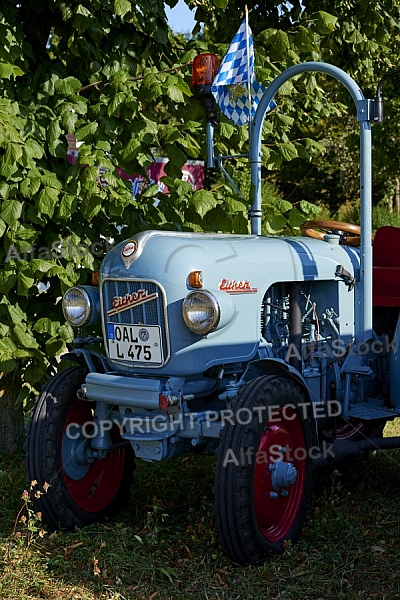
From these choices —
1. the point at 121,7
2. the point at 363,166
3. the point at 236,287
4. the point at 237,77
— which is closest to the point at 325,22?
the point at 237,77

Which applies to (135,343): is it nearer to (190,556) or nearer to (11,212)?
(190,556)

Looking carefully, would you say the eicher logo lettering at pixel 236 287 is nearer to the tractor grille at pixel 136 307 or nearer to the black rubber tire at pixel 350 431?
the tractor grille at pixel 136 307

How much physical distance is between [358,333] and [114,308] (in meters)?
1.35

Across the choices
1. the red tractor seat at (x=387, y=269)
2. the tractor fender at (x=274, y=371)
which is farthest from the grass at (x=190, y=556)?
the red tractor seat at (x=387, y=269)

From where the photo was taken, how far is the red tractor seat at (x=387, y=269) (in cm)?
465

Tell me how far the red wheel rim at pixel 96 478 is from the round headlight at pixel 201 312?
2.86ft

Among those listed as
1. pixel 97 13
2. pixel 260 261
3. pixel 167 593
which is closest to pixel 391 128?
pixel 97 13

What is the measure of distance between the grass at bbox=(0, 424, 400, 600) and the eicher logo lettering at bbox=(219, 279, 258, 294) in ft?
3.62

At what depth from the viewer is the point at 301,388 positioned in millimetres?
3803

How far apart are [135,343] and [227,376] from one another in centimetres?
47

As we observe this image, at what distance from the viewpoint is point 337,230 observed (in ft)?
16.0

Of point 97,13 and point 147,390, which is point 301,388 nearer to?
point 147,390

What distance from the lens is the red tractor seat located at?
465 cm

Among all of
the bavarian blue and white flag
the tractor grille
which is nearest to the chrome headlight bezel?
the tractor grille
